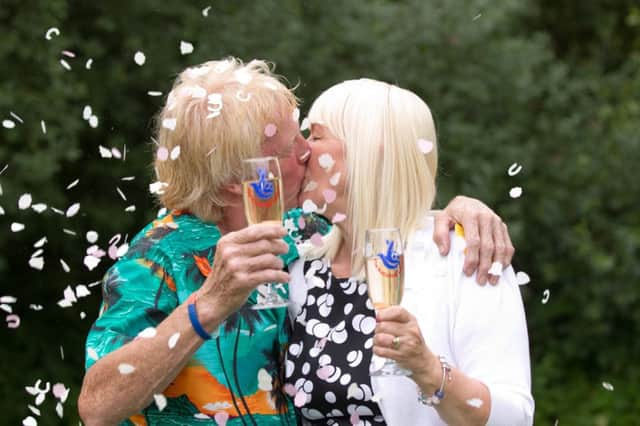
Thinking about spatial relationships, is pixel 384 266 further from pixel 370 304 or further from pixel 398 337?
pixel 370 304

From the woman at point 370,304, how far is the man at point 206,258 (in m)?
0.08

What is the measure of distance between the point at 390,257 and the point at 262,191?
36cm

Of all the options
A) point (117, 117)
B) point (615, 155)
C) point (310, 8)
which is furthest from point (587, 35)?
point (117, 117)

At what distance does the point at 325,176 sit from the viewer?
3.31m

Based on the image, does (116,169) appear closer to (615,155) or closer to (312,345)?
(615,155)

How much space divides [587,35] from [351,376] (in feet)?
26.7

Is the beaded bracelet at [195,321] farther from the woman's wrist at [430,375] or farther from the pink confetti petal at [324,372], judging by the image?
the woman's wrist at [430,375]

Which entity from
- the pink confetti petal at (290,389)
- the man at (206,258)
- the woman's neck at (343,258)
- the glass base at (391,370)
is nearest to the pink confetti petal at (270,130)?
the man at (206,258)

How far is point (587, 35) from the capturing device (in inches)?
421

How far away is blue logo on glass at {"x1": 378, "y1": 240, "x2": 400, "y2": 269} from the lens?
2756mm

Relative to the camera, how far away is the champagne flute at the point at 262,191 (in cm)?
285

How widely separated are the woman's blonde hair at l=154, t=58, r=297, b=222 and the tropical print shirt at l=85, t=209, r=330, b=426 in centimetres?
14

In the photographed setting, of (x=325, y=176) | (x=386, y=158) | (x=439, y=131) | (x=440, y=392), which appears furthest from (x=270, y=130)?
(x=439, y=131)

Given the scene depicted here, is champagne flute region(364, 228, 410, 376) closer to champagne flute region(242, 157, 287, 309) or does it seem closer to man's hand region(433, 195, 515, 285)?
champagne flute region(242, 157, 287, 309)
